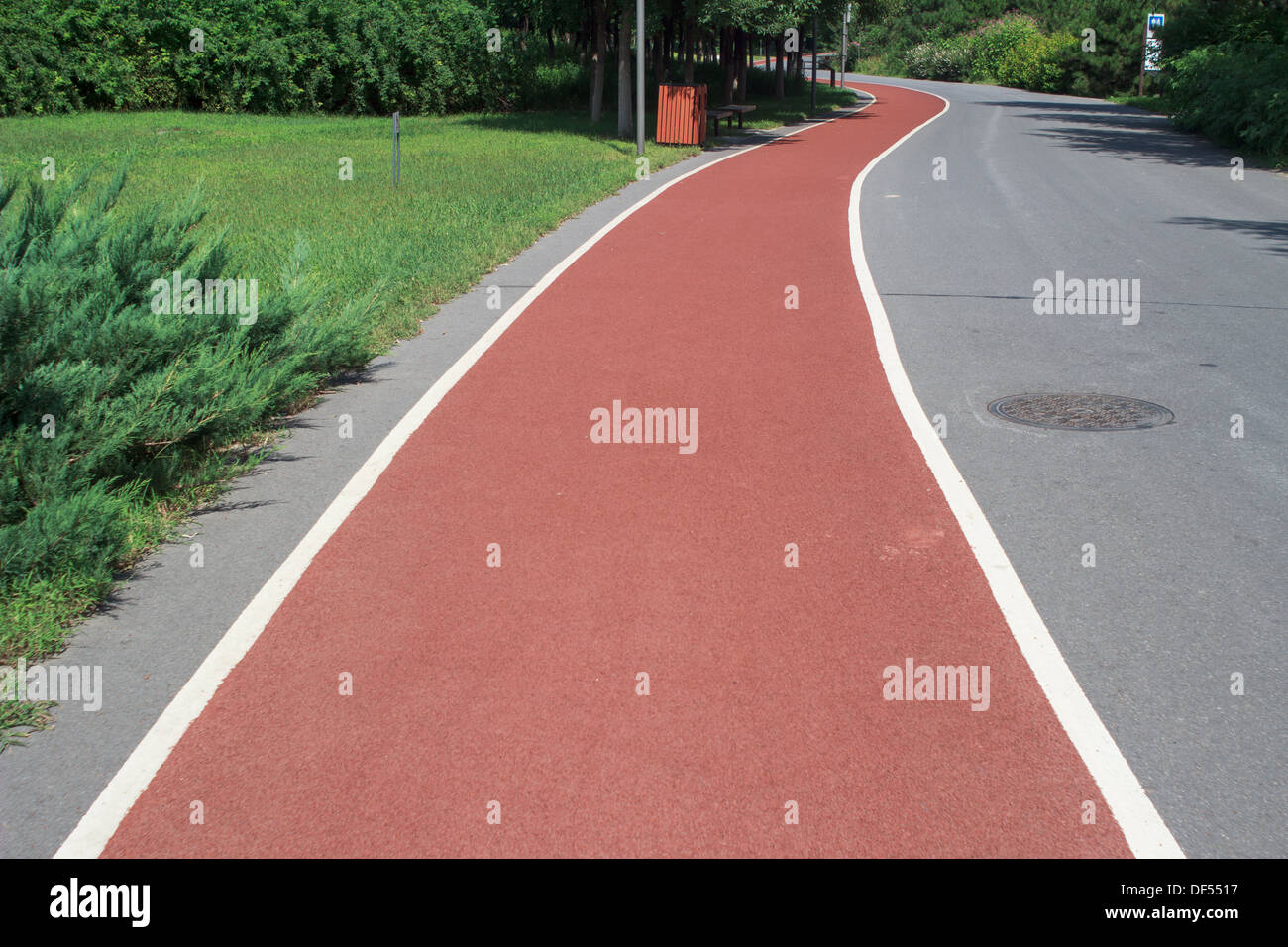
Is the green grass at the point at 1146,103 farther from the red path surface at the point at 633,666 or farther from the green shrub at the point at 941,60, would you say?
the red path surface at the point at 633,666

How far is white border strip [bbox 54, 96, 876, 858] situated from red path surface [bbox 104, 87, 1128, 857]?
0.07m

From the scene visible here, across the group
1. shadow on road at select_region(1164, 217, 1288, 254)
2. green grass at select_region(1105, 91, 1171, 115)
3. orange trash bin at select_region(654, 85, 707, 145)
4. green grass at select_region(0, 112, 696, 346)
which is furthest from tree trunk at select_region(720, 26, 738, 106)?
shadow on road at select_region(1164, 217, 1288, 254)

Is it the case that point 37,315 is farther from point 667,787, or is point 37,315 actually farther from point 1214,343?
point 1214,343

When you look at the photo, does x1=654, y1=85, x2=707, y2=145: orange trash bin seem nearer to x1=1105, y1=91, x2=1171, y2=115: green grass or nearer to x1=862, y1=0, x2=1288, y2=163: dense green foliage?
x1=862, y1=0, x2=1288, y2=163: dense green foliage

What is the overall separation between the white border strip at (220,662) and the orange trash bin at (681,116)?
2166cm

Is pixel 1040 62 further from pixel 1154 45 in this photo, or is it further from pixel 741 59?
pixel 741 59

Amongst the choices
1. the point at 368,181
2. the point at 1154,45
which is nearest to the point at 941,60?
A: the point at 1154,45

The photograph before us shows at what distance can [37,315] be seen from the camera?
A: 612cm

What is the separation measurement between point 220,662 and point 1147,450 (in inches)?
211

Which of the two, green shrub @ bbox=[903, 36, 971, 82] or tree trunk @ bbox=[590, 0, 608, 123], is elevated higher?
green shrub @ bbox=[903, 36, 971, 82]

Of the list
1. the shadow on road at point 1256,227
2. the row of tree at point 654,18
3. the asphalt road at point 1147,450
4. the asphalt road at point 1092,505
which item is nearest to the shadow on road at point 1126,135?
the asphalt road at point 1147,450

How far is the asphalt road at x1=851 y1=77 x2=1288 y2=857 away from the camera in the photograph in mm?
4363

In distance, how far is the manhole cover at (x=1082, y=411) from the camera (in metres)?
7.93
